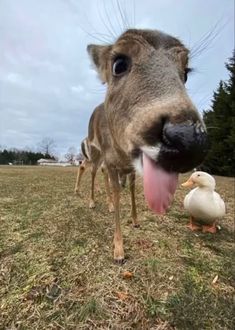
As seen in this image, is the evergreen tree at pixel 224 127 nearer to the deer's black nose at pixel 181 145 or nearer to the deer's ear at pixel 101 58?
the deer's ear at pixel 101 58

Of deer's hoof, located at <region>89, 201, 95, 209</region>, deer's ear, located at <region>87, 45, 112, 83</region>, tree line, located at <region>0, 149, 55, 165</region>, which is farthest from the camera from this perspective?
tree line, located at <region>0, 149, 55, 165</region>

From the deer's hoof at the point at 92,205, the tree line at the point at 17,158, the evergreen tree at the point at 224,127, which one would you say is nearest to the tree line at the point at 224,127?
the evergreen tree at the point at 224,127

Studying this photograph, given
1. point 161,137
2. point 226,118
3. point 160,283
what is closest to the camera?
point 161,137

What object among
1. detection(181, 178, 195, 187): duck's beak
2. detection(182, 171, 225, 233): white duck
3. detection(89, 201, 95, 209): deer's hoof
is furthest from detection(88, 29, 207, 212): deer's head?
detection(89, 201, 95, 209): deer's hoof

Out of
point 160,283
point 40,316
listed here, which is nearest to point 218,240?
point 160,283

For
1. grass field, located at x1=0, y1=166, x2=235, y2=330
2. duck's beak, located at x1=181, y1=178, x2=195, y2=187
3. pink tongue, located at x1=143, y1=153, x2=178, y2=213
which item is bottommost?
grass field, located at x1=0, y1=166, x2=235, y2=330

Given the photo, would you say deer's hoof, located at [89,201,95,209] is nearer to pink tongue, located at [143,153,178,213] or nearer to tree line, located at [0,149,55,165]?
pink tongue, located at [143,153,178,213]

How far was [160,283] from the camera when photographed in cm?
338

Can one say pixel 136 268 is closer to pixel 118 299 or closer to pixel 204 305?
pixel 118 299

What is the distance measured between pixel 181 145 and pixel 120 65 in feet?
4.61

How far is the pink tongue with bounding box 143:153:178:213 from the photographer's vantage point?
2176 millimetres

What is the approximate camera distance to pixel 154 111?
2.25 meters

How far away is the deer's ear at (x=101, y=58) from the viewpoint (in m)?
3.73

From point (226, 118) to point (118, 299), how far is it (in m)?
20.3
